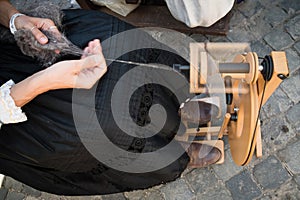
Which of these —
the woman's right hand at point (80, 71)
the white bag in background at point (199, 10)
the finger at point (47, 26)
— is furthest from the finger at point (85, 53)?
the white bag in background at point (199, 10)

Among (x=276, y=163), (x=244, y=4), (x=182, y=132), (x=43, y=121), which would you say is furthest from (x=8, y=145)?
(x=244, y=4)

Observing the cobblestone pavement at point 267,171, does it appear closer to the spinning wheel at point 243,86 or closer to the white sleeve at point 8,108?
the spinning wheel at point 243,86

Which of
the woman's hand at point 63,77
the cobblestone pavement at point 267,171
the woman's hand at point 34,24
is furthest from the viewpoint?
the cobblestone pavement at point 267,171

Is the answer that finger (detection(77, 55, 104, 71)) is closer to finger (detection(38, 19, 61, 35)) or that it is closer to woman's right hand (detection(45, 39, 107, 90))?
woman's right hand (detection(45, 39, 107, 90))

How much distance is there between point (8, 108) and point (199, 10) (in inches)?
52.4

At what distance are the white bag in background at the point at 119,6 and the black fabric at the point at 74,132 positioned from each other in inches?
33.4

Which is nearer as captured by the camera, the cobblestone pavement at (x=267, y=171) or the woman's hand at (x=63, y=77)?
the woman's hand at (x=63, y=77)

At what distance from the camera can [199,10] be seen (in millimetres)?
2141

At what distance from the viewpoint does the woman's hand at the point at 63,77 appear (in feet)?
3.94

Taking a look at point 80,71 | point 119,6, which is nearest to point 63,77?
point 80,71

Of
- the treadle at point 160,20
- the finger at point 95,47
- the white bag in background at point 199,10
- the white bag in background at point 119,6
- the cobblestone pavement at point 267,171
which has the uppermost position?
the finger at point 95,47

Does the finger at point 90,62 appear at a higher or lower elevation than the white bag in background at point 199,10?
higher

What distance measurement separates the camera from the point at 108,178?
1.67 meters

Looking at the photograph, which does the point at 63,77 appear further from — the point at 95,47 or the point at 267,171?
the point at 267,171
